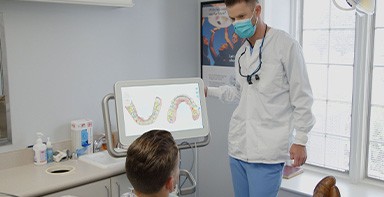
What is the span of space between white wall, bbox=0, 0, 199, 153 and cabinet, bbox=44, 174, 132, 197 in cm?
48

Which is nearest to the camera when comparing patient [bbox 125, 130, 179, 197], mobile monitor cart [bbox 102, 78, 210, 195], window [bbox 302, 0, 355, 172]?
patient [bbox 125, 130, 179, 197]

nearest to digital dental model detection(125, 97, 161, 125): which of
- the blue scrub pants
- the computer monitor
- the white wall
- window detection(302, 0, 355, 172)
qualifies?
the computer monitor

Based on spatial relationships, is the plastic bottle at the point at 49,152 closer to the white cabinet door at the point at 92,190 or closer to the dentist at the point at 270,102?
the white cabinet door at the point at 92,190

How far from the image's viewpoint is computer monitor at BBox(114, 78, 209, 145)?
2.07 meters

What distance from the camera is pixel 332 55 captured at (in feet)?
8.83

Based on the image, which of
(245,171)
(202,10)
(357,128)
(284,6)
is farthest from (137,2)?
(357,128)

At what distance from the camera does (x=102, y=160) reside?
252 centimetres

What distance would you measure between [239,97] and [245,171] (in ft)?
1.37

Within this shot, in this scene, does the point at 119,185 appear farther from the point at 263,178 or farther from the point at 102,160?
the point at 263,178

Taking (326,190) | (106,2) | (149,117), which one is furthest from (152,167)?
(106,2)

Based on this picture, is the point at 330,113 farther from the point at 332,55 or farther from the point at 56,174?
the point at 56,174

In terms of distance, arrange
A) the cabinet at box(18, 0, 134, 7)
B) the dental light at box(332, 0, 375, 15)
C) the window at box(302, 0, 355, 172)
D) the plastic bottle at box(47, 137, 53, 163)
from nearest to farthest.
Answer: the dental light at box(332, 0, 375, 15)
the cabinet at box(18, 0, 134, 7)
the plastic bottle at box(47, 137, 53, 163)
the window at box(302, 0, 355, 172)

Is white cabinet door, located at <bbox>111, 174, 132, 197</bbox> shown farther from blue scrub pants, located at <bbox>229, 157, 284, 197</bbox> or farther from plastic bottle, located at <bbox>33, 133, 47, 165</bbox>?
blue scrub pants, located at <bbox>229, 157, 284, 197</bbox>

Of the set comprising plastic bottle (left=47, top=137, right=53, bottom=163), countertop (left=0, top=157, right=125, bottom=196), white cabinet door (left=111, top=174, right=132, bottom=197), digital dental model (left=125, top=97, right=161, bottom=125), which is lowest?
white cabinet door (left=111, top=174, right=132, bottom=197)
